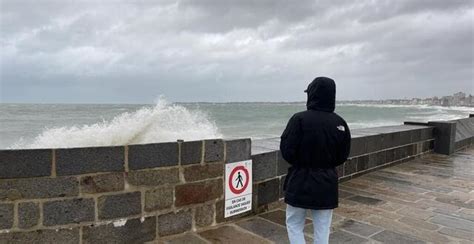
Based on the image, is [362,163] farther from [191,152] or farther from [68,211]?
[68,211]

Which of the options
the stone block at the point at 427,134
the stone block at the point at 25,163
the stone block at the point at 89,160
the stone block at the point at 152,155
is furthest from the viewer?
the stone block at the point at 427,134

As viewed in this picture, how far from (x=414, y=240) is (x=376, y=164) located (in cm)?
363

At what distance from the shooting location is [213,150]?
3.87 metres

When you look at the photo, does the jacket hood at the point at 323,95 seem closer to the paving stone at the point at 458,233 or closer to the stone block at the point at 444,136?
the paving stone at the point at 458,233

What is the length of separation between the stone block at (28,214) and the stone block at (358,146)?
16.0 ft

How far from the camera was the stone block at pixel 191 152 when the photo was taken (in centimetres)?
363

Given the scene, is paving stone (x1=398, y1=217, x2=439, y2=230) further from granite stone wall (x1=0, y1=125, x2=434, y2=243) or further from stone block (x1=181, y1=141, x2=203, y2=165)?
stone block (x1=181, y1=141, x2=203, y2=165)

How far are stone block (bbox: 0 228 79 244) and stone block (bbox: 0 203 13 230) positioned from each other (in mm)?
74

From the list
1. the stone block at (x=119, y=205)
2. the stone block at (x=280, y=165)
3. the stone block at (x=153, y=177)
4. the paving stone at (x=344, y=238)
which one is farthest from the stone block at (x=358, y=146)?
the stone block at (x=119, y=205)

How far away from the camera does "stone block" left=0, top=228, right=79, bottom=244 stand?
2.95 metres

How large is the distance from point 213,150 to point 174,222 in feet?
2.69

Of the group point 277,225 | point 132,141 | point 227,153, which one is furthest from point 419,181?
point 132,141

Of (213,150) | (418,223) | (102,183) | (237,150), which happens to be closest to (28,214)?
(102,183)

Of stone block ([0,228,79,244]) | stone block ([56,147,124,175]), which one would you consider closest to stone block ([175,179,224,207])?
stone block ([56,147,124,175])
